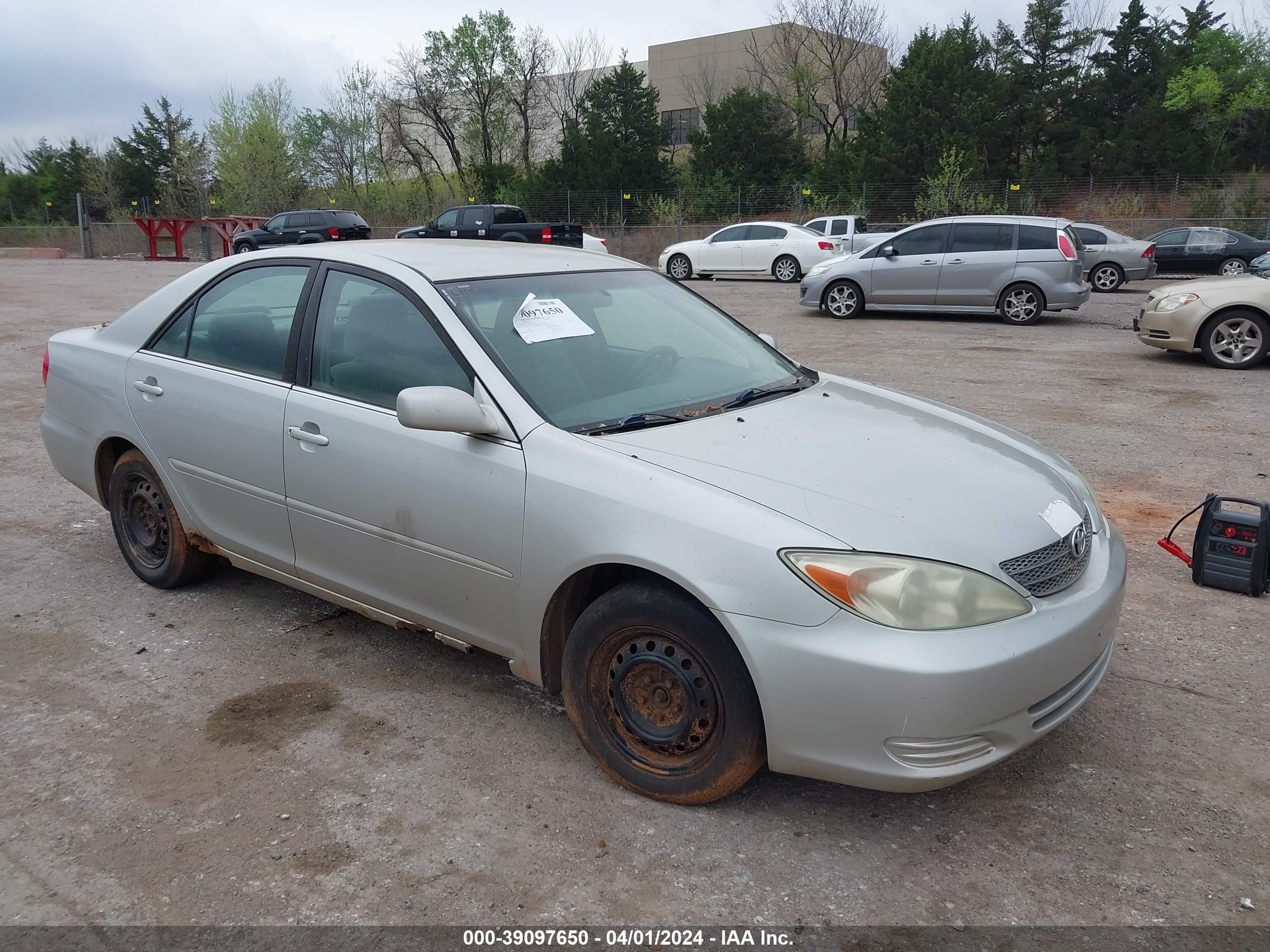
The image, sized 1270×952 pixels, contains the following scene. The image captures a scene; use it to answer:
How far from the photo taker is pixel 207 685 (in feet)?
12.5

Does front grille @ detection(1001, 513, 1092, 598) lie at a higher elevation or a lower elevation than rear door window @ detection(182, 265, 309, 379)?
lower

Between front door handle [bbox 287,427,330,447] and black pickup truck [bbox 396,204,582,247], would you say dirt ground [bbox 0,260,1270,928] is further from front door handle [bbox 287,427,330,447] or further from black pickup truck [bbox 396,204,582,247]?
black pickup truck [bbox 396,204,582,247]

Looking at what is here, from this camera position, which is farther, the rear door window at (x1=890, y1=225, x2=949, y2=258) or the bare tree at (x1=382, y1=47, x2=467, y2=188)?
the bare tree at (x1=382, y1=47, x2=467, y2=188)

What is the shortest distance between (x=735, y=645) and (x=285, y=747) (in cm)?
163

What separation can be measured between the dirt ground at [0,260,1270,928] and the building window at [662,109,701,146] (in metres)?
59.3

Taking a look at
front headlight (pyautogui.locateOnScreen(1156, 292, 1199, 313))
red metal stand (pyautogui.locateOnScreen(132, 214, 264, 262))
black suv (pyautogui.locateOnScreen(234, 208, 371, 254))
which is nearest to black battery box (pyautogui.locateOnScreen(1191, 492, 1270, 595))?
front headlight (pyautogui.locateOnScreen(1156, 292, 1199, 313))

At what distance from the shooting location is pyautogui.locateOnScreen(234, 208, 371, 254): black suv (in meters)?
30.5

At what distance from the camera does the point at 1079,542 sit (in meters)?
3.11

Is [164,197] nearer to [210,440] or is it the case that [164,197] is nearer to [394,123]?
[394,123]

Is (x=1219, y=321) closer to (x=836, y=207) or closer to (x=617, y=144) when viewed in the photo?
(x=836, y=207)

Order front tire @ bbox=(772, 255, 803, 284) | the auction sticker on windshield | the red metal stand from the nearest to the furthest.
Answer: the auction sticker on windshield → front tire @ bbox=(772, 255, 803, 284) → the red metal stand

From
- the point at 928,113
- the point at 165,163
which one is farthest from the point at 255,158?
the point at 928,113

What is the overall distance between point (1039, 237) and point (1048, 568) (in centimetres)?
1303

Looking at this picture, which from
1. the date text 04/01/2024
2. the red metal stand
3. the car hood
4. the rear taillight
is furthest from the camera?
the red metal stand
